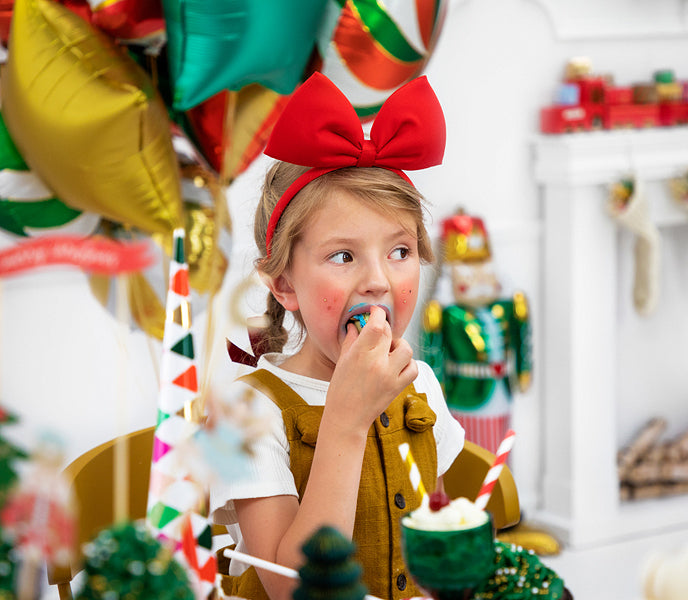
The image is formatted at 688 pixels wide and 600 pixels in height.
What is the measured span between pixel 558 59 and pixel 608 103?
0.64 ft

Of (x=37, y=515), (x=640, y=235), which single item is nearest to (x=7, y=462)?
(x=37, y=515)

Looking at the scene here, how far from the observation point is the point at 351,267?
38.3 inches

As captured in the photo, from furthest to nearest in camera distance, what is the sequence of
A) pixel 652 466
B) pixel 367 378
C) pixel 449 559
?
pixel 652 466
pixel 367 378
pixel 449 559

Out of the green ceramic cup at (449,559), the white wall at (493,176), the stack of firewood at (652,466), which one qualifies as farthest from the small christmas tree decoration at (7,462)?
the stack of firewood at (652,466)

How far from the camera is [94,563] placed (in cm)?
50

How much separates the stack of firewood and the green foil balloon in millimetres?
2023

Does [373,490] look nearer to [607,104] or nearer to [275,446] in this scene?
[275,446]

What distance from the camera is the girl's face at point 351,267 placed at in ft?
3.16

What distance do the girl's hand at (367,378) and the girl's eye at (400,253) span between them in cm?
10

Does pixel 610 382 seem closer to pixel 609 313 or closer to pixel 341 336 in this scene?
pixel 609 313

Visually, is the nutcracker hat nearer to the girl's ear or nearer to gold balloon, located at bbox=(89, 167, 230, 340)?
gold balloon, located at bbox=(89, 167, 230, 340)

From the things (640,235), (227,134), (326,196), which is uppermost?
(227,134)

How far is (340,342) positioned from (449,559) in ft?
1.31

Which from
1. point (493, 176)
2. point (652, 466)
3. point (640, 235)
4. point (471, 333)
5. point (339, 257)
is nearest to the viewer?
point (339, 257)
